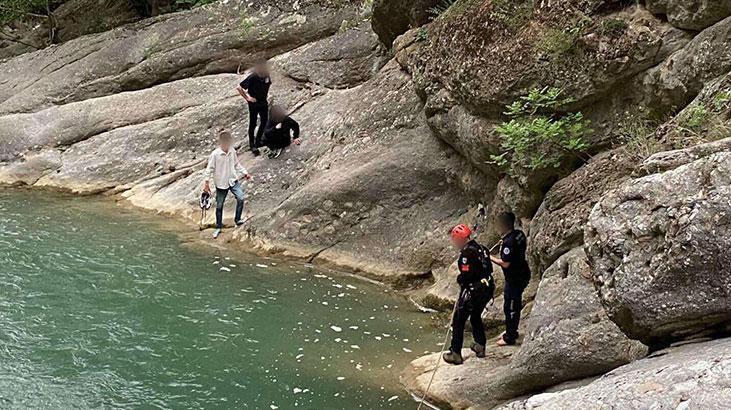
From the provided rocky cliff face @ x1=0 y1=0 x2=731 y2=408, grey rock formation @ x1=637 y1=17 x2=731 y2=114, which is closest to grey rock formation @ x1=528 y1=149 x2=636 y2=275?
rocky cliff face @ x1=0 y1=0 x2=731 y2=408

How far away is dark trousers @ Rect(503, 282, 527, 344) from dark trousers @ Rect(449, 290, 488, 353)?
1.26 feet

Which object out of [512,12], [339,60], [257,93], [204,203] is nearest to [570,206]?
[512,12]

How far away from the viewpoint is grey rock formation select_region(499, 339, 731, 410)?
4094 millimetres

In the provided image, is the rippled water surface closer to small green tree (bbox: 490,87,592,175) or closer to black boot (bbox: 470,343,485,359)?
black boot (bbox: 470,343,485,359)

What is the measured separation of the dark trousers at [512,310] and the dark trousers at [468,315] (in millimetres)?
384

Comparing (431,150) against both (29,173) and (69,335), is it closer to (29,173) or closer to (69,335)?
(69,335)

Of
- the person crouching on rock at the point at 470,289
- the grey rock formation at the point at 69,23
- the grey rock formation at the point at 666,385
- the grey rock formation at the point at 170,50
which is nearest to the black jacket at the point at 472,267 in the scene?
the person crouching on rock at the point at 470,289

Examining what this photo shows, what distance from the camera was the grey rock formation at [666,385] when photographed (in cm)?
409

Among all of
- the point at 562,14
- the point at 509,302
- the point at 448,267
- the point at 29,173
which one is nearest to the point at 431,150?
the point at 448,267

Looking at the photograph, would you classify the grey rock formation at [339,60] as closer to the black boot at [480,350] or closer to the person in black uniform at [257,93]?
the person in black uniform at [257,93]

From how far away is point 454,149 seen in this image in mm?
13234

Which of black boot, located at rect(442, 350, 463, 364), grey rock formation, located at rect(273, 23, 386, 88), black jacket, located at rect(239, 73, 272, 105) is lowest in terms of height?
black boot, located at rect(442, 350, 463, 364)

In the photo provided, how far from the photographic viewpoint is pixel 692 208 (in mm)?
5148

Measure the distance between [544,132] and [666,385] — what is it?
236 inches
